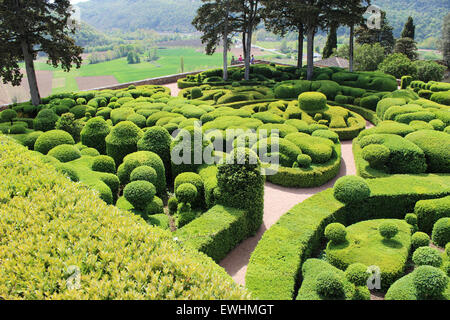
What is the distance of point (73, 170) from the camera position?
10.5 meters

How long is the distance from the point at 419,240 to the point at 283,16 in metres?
27.5

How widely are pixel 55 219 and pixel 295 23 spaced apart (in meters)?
31.7

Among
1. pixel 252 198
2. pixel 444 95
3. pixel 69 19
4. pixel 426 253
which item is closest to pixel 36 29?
pixel 69 19

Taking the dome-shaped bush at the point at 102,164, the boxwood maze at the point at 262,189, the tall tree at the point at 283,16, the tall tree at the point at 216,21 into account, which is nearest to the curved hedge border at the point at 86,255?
the boxwood maze at the point at 262,189

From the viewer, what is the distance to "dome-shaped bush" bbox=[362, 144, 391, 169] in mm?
11742

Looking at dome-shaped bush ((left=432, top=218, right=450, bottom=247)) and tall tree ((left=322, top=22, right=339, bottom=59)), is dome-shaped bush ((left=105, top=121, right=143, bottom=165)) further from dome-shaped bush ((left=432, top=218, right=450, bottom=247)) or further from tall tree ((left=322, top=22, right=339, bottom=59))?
tall tree ((left=322, top=22, right=339, bottom=59))

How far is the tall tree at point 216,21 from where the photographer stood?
2834 centimetres

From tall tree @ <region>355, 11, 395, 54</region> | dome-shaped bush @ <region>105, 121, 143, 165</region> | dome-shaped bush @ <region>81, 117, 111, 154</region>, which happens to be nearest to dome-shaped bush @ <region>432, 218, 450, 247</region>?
dome-shaped bush @ <region>105, 121, 143, 165</region>

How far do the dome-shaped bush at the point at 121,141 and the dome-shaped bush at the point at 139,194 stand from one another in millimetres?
3904

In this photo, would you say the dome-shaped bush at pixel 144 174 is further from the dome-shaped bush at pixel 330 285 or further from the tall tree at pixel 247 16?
the tall tree at pixel 247 16

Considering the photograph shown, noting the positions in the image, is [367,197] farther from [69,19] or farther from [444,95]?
[69,19]

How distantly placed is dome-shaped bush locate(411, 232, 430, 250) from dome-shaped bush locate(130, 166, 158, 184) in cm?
817

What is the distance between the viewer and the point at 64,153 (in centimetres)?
1207

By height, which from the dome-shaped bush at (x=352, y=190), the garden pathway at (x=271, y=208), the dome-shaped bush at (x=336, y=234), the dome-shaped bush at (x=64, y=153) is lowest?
the garden pathway at (x=271, y=208)
